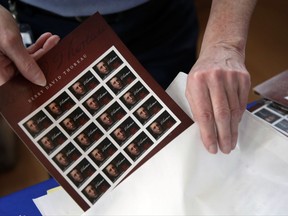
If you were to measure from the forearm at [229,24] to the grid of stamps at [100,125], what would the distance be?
131 mm

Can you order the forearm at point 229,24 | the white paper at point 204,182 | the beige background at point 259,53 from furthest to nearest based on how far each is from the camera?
the beige background at point 259,53, the forearm at point 229,24, the white paper at point 204,182

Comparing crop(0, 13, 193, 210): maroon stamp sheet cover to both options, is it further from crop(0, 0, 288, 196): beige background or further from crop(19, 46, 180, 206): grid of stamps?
crop(0, 0, 288, 196): beige background

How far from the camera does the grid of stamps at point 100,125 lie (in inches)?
20.8

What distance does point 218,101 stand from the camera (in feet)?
1.75

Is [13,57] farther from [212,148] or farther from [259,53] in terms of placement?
[259,53]

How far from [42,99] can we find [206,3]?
172 centimetres

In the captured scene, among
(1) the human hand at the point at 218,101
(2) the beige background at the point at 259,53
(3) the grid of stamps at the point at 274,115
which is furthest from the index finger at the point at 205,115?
(2) the beige background at the point at 259,53

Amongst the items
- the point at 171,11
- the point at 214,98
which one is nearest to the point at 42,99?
the point at 214,98

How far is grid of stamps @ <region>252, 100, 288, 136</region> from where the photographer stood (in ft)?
2.13

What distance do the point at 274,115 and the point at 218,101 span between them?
0.18m

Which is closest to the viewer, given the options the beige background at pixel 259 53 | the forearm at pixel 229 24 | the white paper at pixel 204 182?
the white paper at pixel 204 182

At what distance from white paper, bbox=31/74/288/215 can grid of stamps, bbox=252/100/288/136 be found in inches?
3.5

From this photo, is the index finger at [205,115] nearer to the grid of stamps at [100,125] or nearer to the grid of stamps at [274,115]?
the grid of stamps at [100,125]

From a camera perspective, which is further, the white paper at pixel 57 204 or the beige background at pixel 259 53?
the beige background at pixel 259 53
